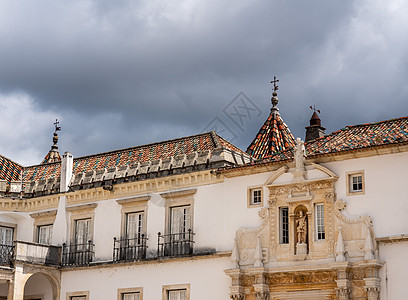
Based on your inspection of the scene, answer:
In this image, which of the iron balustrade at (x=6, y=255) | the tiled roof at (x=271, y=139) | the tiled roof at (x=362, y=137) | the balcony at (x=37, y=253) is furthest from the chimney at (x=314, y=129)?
the iron balustrade at (x=6, y=255)

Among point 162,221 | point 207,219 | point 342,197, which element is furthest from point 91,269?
point 342,197

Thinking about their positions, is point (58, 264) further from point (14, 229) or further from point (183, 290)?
point (183, 290)

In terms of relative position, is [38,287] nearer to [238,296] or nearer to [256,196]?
[238,296]

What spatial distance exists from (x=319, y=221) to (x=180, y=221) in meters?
5.84

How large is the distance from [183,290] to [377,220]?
7.85m

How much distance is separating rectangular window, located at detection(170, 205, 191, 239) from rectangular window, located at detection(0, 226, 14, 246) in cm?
844

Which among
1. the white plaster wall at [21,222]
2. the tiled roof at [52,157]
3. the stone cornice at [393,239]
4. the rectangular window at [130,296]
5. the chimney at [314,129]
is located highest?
the tiled roof at [52,157]

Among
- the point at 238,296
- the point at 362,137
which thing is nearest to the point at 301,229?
the point at 238,296

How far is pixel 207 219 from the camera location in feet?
89.1

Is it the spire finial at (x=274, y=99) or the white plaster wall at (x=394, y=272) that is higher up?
the spire finial at (x=274, y=99)

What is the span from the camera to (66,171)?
104 feet

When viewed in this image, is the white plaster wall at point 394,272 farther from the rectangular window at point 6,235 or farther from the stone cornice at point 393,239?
the rectangular window at point 6,235

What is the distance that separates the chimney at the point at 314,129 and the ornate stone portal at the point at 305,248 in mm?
7313

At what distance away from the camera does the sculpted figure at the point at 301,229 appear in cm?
2462
